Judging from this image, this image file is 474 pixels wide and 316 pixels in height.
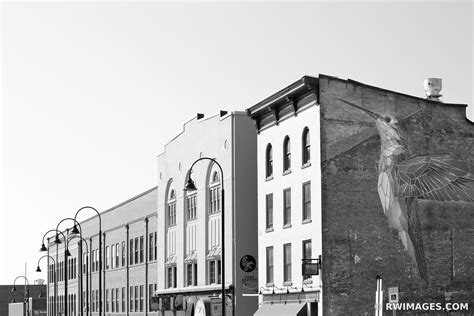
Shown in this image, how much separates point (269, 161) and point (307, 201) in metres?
5.45

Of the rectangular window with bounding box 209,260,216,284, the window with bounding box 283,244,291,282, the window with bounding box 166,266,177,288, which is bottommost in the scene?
the window with bounding box 166,266,177,288

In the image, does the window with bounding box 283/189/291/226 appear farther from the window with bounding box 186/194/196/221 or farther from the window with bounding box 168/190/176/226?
the window with bounding box 168/190/176/226

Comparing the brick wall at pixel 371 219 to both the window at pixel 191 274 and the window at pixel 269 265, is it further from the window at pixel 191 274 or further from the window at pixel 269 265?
the window at pixel 191 274

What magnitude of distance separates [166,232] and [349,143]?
26648mm

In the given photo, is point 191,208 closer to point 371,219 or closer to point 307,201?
point 307,201

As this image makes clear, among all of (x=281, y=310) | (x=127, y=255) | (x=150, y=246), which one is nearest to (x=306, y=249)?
(x=281, y=310)

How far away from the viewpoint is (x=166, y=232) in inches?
2884

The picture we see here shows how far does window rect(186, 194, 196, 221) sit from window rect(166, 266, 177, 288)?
523cm

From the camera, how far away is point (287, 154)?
52.9m

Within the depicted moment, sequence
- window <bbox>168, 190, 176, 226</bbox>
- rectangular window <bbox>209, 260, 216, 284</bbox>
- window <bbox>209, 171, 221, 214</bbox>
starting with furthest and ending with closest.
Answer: window <bbox>168, 190, 176, 226</bbox>
rectangular window <bbox>209, 260, 216, 284</bbox>
window <bbox>209, 171, 221, 214</bbox>

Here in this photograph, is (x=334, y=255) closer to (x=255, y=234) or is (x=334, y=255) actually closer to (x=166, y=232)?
(x=255, y=234)

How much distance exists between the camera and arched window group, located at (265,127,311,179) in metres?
50.7

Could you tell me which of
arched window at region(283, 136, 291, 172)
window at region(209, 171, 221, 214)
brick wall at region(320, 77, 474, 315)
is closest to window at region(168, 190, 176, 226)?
window at region(209, 171, 221, 214)

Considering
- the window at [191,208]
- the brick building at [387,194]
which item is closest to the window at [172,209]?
the window at [191,208]
